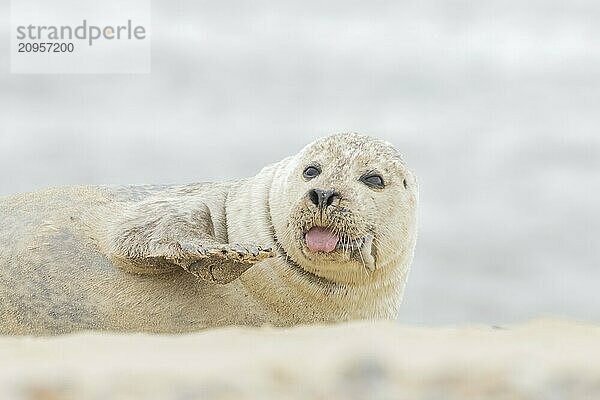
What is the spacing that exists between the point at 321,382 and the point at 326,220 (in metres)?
3.59

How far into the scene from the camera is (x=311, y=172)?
20.1ft

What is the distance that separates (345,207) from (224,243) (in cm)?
99

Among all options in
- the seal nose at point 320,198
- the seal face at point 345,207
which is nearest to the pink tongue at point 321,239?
the seal face at point 345,207

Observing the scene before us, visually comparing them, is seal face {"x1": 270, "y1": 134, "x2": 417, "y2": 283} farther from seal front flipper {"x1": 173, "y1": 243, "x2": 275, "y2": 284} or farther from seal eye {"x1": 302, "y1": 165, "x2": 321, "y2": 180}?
seal front flipper {"x1": 173, "y1": 243, "x2": 275, "y2": 284}

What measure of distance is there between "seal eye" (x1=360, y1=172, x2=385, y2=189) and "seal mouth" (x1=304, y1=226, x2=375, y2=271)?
38cm

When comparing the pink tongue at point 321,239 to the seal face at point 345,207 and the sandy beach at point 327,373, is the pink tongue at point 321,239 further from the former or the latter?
the sandy beach at point 327,373

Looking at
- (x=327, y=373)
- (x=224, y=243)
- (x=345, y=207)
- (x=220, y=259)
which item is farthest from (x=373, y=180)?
(x=327, y=373)

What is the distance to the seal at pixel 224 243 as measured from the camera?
589 centimetres

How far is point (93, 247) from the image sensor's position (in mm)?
6309

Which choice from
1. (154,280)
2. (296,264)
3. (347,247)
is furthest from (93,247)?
(347,247)

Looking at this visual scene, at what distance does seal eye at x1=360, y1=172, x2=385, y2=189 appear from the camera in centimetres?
604

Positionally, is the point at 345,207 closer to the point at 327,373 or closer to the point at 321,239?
the point at 321,239

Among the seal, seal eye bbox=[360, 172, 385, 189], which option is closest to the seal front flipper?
the seal

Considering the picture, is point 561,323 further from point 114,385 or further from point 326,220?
point 326,220
